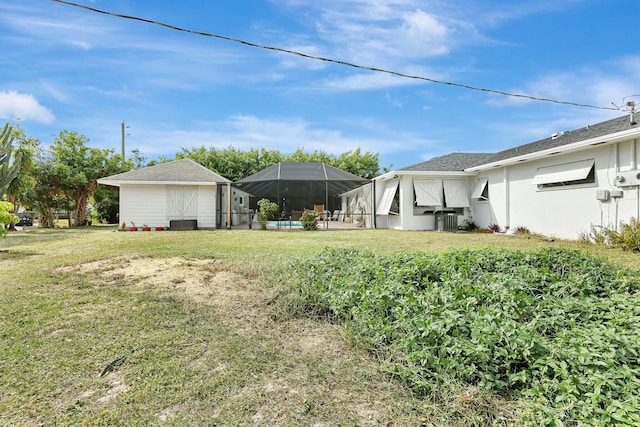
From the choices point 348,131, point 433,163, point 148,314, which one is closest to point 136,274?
point 148,314

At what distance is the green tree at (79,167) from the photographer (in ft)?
65.4

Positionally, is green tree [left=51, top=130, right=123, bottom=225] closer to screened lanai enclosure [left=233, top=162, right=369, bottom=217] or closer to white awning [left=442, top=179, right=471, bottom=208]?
screened lanai enclosure [left=233, top=162, right=369, bottom=217]

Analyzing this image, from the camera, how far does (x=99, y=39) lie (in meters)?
7.66

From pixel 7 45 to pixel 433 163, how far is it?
16.3 meters

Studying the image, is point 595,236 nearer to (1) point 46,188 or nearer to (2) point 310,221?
(2) point 310,221

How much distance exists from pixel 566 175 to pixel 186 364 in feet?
41.8

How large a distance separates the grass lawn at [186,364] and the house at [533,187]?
33.2 feet

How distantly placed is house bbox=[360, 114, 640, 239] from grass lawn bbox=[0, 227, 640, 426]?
398 inches

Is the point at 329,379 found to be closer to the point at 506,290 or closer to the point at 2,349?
the point at 506,290

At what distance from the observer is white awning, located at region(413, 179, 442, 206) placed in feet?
52.6

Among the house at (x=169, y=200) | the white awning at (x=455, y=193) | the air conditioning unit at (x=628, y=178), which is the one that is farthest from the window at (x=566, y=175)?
the house at (x=169, y=200)

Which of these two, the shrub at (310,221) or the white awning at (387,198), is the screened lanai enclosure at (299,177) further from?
the white awning at (387,198)

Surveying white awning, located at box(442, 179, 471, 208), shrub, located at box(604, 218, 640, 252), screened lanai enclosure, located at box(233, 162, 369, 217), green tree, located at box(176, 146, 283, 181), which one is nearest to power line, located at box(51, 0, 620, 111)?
shrub, located at box(604, 218, 640, 252)

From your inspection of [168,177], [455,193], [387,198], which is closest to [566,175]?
[455,193]
